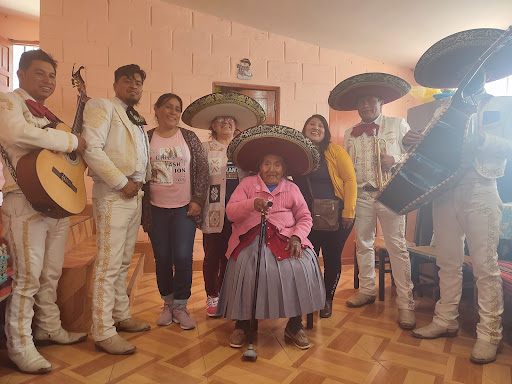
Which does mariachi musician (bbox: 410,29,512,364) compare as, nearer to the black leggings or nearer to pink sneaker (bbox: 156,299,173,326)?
the black leggings

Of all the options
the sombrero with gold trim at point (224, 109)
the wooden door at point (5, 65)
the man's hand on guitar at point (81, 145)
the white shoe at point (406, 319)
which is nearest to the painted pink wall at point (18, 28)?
the wooden door at point (5, 65)

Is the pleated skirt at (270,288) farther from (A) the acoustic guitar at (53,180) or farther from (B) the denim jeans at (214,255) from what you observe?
(A) the acoustic guitar at (53,180)

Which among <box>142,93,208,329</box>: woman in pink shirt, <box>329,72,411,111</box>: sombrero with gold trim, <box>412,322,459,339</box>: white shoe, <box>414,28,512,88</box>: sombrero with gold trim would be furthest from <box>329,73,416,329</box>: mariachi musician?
<box>142,93,208,329</box>: woman in pink shirt

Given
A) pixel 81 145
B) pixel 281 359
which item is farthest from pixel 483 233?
pixel 81 145

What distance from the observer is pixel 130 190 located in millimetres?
1947

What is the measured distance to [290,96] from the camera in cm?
430

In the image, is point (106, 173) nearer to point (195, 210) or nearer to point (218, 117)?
point (195, 210)

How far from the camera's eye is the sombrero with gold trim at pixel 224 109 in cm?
241

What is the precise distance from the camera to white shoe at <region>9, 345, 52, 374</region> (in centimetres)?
172

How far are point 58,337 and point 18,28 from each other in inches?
223

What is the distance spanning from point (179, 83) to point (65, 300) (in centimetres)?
259

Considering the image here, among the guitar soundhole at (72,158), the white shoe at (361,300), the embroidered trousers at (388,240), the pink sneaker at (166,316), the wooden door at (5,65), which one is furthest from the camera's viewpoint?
the wooden door at (5,65)

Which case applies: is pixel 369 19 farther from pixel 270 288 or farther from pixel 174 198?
pixel 270 288

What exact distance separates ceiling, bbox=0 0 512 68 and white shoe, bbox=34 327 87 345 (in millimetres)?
3323
